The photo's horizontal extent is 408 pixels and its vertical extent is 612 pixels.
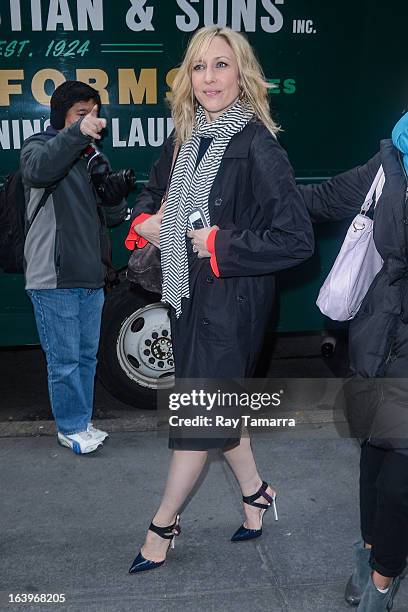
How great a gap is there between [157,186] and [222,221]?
47cm

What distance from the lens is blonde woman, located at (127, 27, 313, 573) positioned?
287cm

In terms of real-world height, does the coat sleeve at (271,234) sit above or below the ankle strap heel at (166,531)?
above

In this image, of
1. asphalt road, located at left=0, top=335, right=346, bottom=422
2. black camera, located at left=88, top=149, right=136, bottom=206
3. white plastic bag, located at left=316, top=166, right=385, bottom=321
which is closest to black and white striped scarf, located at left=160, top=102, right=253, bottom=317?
white plastic bag, located at left=316, top=166, right=385, bottom=321

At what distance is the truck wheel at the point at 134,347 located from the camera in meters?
4.96

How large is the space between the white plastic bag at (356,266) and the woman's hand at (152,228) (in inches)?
28.2

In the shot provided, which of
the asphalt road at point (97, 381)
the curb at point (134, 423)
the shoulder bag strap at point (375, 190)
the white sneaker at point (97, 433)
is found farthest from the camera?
the asphalt road at point (97, 381)

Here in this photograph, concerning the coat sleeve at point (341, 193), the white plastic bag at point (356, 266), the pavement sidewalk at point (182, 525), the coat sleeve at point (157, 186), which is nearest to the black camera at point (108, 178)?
the coat sleeve at point (157, 186)

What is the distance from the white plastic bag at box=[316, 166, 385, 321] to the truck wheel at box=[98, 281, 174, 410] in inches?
88.9

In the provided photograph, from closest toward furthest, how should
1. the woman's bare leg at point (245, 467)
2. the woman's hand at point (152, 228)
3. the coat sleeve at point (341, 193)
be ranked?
the coat sleeve at point (341, 193)
the woman's hand at point (152, 228)
the woman's bare leg at point (245, 467)

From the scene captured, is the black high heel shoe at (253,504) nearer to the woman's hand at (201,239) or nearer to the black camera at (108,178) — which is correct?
the woman's hand at (201,239)

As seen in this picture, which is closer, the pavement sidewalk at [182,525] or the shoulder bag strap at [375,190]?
the shoulder bag strap at [375,190]

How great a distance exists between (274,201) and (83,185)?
59.1 inches

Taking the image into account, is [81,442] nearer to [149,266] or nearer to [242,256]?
[149,266]

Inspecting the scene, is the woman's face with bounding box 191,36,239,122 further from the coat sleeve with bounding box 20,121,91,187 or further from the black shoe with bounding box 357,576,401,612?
the black shoe with bounding box 357,576,401,612
